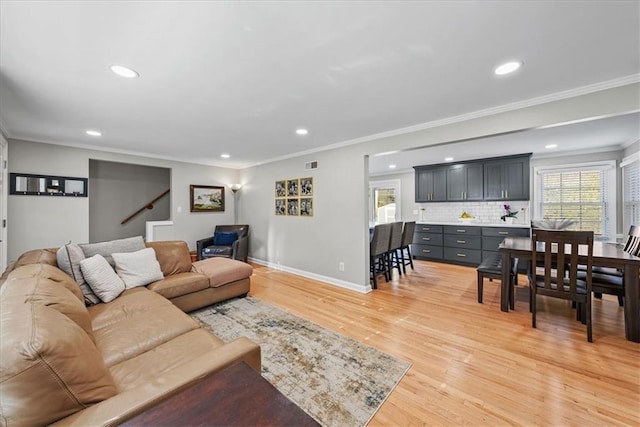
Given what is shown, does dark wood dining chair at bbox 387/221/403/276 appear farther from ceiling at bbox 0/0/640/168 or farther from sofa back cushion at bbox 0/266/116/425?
sofa back cushion at bbox 0/266/116/425

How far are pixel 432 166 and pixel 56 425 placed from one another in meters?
6.47

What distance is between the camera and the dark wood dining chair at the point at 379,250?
3.94 meters

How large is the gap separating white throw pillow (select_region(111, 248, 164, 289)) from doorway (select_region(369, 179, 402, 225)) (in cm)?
551

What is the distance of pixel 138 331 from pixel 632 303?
413cm

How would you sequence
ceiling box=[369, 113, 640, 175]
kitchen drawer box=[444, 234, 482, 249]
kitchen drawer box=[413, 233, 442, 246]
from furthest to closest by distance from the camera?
kitchen drawer box=[413, 233, 442, 246] < kitchen drawer box=[444, 234, 482, 249] < ceiling box=[369, 113, 640, 175]

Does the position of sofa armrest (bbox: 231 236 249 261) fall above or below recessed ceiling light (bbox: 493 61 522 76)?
Answer: below

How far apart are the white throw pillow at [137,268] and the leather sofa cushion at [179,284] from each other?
9cm

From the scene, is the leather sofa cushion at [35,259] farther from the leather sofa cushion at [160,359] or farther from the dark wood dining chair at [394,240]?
the dark wood dining chair at [394,240]

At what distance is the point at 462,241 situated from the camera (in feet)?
17.5

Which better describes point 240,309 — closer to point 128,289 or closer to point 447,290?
point 128,289

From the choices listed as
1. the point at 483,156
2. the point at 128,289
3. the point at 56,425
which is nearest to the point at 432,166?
the point at 483,156

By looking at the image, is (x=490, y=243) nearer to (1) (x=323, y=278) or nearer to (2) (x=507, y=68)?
(1) (x=323, y=278)

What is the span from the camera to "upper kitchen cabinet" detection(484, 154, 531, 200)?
4.89 m

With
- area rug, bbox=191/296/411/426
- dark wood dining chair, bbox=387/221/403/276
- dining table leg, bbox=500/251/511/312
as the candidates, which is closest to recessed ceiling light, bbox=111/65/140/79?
area rug, bbox=191/296/411/426
